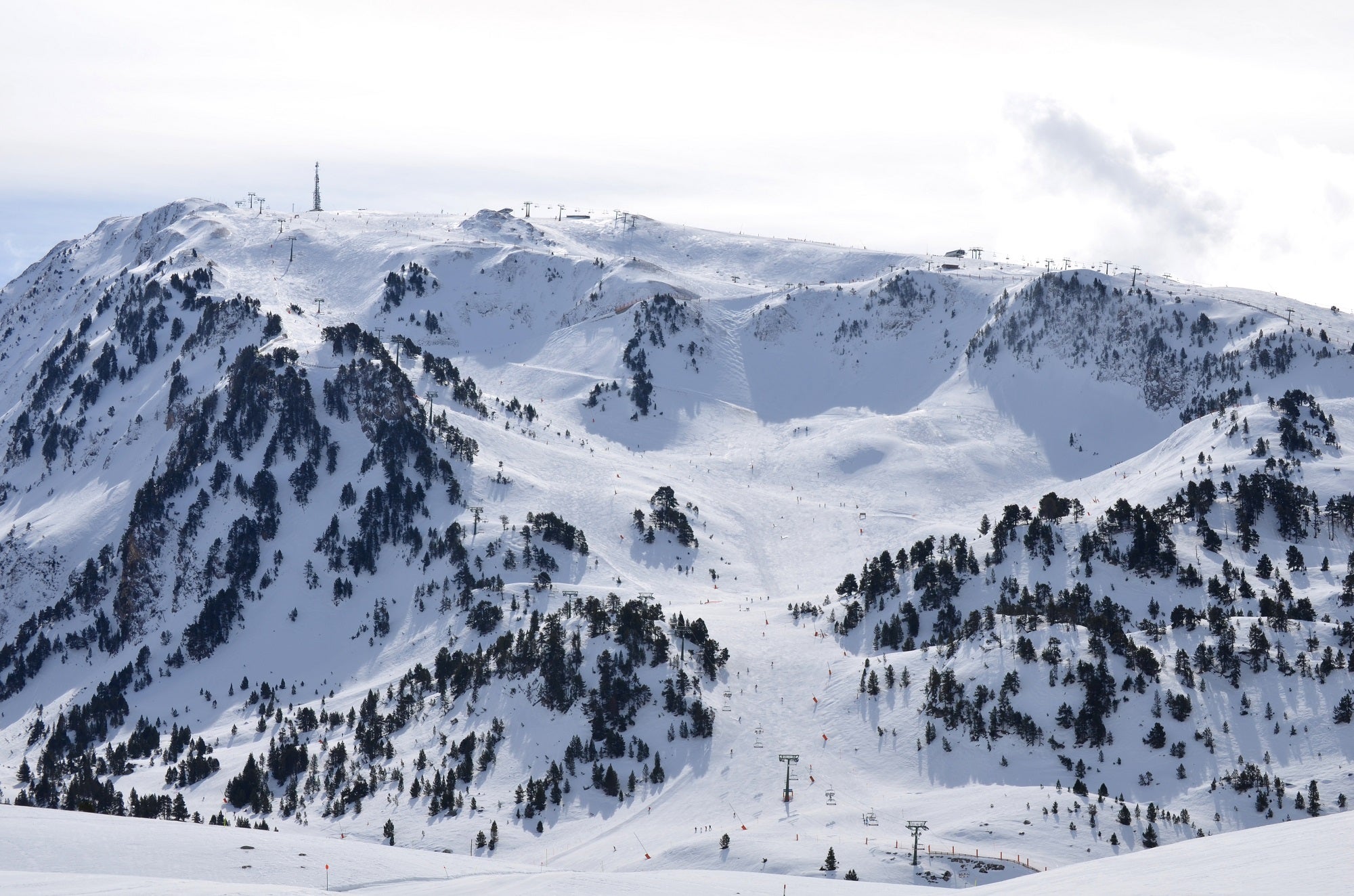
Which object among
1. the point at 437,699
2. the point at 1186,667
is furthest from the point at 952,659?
the point at 437,699

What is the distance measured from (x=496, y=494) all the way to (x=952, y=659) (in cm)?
8904

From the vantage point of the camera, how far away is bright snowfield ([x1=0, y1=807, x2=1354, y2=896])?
5884 centimetres

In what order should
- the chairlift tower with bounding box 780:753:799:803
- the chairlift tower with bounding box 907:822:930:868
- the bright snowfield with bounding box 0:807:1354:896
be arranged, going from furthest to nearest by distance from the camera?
the chairlift tower with bounding box 780:753:799:803 → the chairlift tower with bounding box 907:822:930:868 → the bright snowfield with bounding box 0:807:1354:896

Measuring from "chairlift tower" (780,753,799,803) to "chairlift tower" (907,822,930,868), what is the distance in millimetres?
16029

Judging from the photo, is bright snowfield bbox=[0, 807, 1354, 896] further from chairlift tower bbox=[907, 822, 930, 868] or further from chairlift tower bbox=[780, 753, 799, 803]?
chairlift tower bbox=[780, 753, 799, 803]

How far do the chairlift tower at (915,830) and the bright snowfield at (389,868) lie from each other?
19.6m

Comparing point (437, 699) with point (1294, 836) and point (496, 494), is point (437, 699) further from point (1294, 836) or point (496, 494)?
point (1294, 836)

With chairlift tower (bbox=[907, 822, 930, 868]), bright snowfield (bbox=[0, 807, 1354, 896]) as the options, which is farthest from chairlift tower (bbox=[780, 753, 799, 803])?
bright snowfield (bbox=[0, 807, 1354, 896])

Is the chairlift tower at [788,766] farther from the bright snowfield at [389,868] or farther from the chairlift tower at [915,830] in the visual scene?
the bright snowfield at [389,868]

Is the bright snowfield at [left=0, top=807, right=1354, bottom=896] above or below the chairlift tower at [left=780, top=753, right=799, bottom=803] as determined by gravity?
above

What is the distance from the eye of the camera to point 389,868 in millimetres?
82125

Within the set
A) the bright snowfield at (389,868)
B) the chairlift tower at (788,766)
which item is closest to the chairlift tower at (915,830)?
the chairlift tower at (788,766)

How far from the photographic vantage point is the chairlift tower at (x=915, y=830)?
325 feet

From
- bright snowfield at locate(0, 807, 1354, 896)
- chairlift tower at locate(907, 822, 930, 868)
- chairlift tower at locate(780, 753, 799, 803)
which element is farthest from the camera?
chairlift tower at locate(780, 753, 799, 803)
